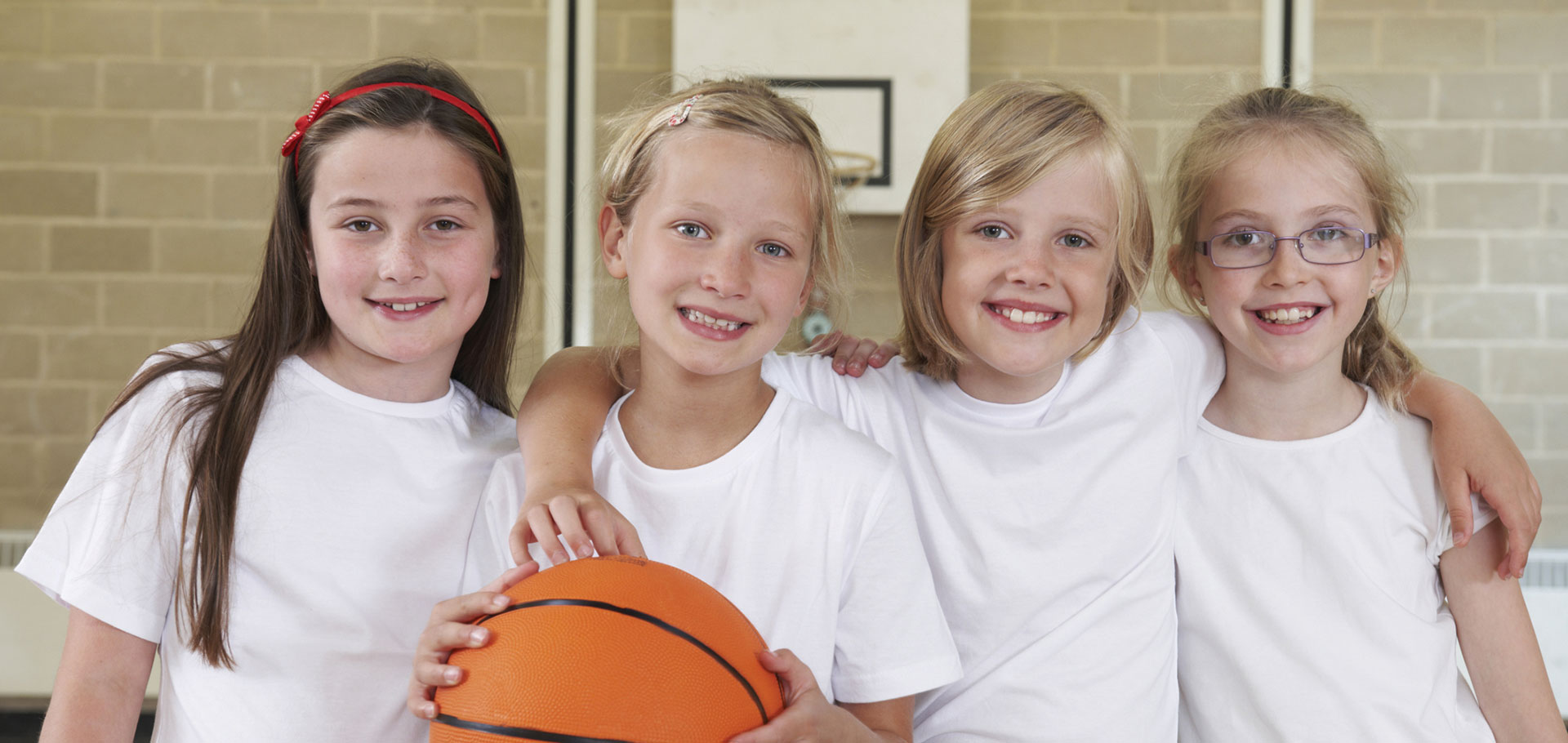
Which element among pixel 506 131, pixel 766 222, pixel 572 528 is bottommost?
pixel 572 528

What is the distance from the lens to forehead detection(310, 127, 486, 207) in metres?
1.25

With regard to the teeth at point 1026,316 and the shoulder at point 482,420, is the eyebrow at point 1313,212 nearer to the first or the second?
the teeth at point 1026,316

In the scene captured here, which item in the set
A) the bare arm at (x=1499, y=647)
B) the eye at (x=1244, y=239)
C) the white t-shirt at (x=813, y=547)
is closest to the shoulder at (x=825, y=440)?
the white t-shirt at (x=813, y=547)

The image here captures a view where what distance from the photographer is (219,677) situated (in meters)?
1.18

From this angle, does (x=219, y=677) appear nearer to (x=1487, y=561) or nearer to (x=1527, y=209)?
(x=1487, y=561)

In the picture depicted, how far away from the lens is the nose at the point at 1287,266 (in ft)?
4.66

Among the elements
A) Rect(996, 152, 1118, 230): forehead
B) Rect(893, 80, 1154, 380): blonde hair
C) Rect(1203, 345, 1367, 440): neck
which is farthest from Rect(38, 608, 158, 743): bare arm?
Rect(1203, 345, 1367, 440): neck

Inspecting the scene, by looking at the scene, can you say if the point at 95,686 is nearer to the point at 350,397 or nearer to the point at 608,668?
the point at 350,397

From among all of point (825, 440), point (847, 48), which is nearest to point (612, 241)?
point (825, 440)

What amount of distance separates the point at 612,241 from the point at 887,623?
573 mm

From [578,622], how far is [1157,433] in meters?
0.85

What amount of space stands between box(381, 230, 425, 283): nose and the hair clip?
0.34 m

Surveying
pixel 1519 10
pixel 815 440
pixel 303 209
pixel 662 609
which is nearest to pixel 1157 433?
pixel 815 440

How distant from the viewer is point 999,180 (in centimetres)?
132
